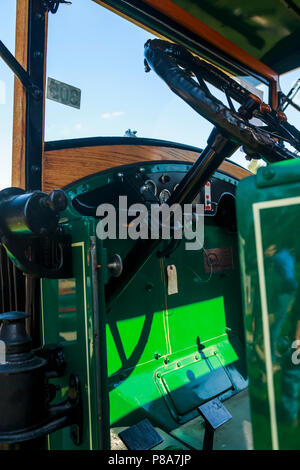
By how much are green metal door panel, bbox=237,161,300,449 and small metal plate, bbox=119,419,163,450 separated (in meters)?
0.91

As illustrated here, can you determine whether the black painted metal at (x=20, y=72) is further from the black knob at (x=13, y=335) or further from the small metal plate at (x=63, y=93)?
the black knob at (x=13, y=335)

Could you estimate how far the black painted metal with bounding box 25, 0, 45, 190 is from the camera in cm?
138

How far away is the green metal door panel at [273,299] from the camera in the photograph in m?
0.66

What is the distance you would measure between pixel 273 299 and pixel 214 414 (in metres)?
1.05

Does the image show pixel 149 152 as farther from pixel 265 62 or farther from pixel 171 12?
pixel 265 62

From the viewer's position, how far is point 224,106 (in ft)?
3.59

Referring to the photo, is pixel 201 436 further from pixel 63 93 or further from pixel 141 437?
pixel 63 93

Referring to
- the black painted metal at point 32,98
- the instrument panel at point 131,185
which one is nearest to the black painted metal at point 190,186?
the instrument panel at point 131,185

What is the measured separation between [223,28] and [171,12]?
395 millimetres

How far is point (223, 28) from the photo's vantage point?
2.00 meters

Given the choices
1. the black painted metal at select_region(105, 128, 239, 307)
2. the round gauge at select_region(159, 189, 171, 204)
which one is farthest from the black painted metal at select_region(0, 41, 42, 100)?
the round gauge at select_region(159, 189, 171, 204)

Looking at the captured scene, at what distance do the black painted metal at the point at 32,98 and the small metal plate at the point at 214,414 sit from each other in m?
1.14

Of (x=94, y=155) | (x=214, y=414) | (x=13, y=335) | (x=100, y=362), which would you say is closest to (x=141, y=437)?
(x=214, y=414)

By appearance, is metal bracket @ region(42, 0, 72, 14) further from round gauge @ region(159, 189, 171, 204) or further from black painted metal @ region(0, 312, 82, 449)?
black painted metal @ region(0, 312, 82, 449)
